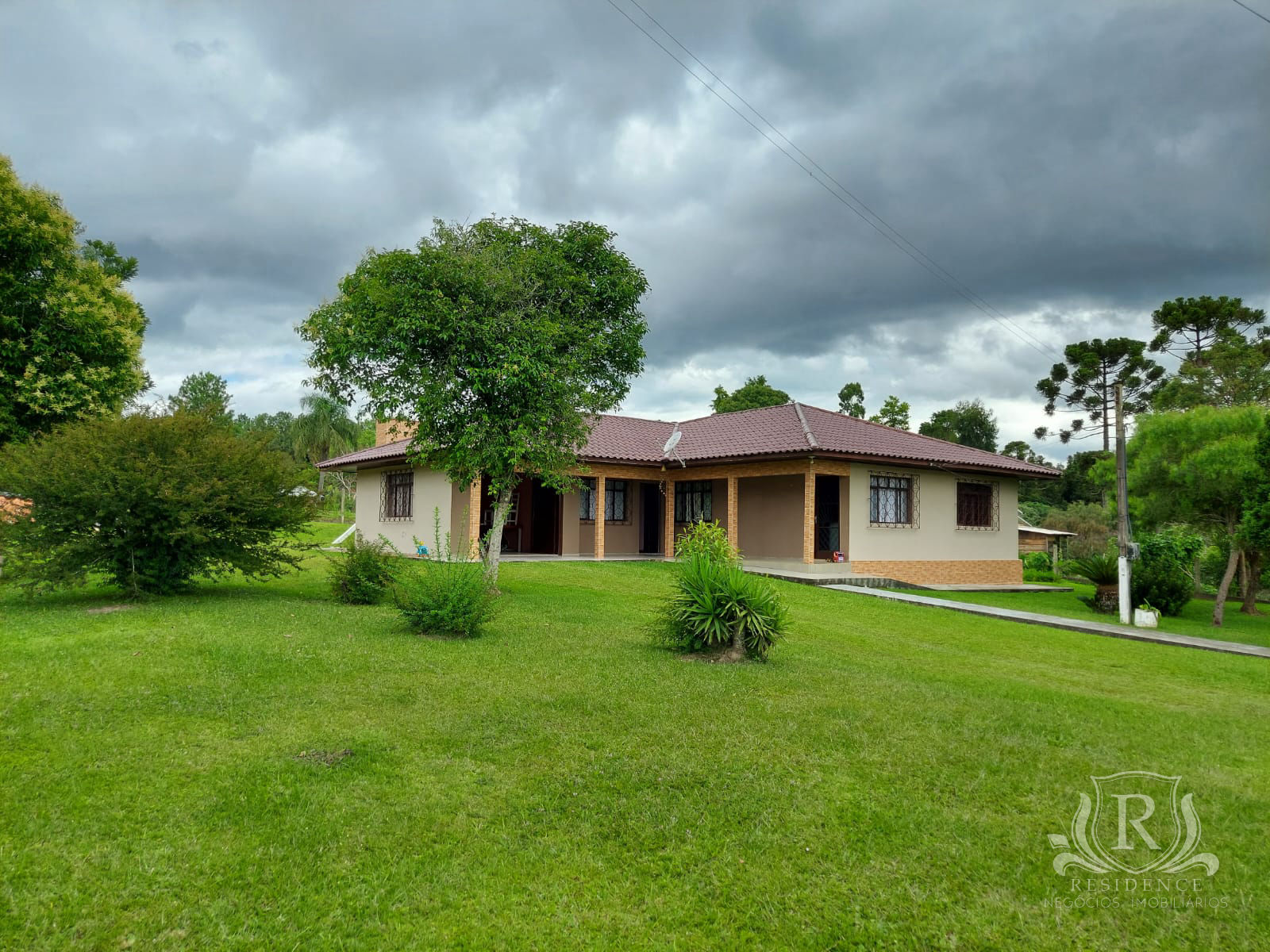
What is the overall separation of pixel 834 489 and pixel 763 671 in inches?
585

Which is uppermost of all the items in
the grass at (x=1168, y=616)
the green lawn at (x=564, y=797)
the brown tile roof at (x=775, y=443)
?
the brown tile roof at (x=775, y=443)

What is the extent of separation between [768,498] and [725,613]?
12.8 meters

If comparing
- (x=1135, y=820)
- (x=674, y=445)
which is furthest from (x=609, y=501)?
(x=1135, y=820)

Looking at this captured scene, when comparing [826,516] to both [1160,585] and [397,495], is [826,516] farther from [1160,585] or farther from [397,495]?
[397,495]

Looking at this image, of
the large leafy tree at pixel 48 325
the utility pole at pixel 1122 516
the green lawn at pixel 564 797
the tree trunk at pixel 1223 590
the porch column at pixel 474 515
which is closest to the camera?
the green lawn at pixel 564 797

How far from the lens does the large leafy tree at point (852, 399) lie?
54.1 metres

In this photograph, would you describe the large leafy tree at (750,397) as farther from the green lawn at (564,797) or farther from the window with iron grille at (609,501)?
the green lawn at (564,797)

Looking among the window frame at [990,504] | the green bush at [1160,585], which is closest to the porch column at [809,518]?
the window frame at [990,504]

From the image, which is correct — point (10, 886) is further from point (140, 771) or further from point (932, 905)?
point (932, 905)

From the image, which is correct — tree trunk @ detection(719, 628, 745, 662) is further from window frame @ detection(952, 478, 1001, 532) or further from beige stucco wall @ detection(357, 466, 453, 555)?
window frame @ detection(952, 478, 1001, 532)

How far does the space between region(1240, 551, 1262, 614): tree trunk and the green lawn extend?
1520 cm

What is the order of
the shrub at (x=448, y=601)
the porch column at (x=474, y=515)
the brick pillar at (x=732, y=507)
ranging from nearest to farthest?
the shrub at (x=448, y=601) < the porch column at (x=474, y=515) < the brick pillar at (x=732, y=507)

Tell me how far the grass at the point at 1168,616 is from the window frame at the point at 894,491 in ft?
6.18

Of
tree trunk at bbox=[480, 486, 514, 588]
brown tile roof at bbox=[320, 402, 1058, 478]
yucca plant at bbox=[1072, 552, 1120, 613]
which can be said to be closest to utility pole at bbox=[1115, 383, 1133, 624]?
yucca plant at bbox=[1072, 552, 1120, 613]
